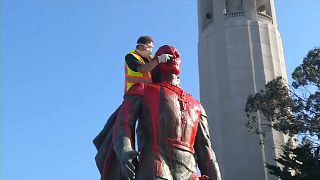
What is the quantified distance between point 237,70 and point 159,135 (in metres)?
32.2

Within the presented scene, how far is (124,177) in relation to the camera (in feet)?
16.0

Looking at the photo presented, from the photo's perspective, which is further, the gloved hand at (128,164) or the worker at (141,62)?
the worker at (141,62)

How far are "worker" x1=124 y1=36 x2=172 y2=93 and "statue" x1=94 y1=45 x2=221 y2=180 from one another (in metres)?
0.11

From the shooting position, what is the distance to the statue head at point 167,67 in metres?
5.43

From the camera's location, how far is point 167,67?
5.44 meters

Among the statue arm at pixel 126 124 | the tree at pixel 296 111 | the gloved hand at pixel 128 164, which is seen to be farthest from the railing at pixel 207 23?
the gloved hand at pixel 128 164

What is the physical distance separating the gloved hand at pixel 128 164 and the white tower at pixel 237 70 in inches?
1157

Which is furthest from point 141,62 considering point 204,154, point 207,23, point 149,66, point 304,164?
point 207,23

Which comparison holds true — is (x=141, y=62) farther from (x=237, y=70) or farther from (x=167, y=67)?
(x=237, y=70)

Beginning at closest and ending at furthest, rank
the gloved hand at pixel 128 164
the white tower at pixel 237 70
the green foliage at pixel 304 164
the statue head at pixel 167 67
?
the gloved hand at pixel 128 164, the statue head at pixel 167 67, the green foliage at pixel 304 164, the white tower at pixel 237 70

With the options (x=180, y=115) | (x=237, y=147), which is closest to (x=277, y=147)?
(x=237, y=147)

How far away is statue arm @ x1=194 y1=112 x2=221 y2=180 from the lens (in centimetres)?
525

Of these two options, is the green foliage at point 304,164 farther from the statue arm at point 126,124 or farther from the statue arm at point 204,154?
the statue arm at point 126,124

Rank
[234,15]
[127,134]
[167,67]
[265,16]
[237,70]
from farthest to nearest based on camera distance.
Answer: [265,16] → [234,15] → [237,70] → [167,67] → [127,134]
